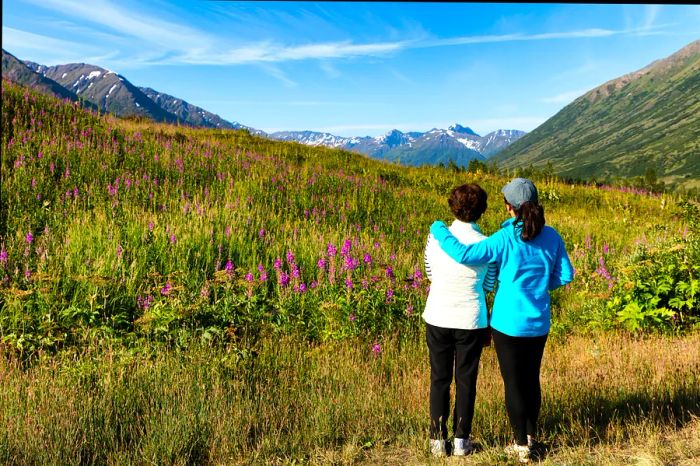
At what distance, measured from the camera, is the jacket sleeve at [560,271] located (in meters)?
3.87

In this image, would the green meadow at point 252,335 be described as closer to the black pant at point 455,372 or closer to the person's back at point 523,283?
the black pant at point 455,372

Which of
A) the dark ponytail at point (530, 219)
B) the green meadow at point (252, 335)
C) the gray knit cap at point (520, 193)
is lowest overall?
the green meadow at point (252, 335)

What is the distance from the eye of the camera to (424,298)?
7.16m

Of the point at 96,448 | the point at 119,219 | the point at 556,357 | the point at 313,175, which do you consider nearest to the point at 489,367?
the point at 556,357

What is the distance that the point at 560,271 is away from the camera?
154 inches

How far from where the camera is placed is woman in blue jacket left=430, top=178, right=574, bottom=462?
3.74 meters

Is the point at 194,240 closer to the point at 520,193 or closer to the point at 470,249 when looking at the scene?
the point at 470,249

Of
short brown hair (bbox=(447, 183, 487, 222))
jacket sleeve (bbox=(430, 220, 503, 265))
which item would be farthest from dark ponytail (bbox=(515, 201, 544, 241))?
short brown hair (bbox=(447, 183, 487, 222))

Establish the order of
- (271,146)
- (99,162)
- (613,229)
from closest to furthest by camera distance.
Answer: (99,162)
(613,229)
(271,146)

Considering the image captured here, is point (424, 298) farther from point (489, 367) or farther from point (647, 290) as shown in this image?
point (647, 290)

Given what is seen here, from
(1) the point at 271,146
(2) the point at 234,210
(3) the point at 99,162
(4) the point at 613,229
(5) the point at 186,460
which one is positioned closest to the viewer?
(5) the point at 186,460

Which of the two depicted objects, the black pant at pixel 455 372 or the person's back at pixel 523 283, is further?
the black pant at pixel 455 372

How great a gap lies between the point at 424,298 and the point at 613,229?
9.07m

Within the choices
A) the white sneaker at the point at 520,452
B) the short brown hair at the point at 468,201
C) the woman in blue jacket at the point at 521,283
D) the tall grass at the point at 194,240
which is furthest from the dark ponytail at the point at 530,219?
the tall grass at the point at 194,240
